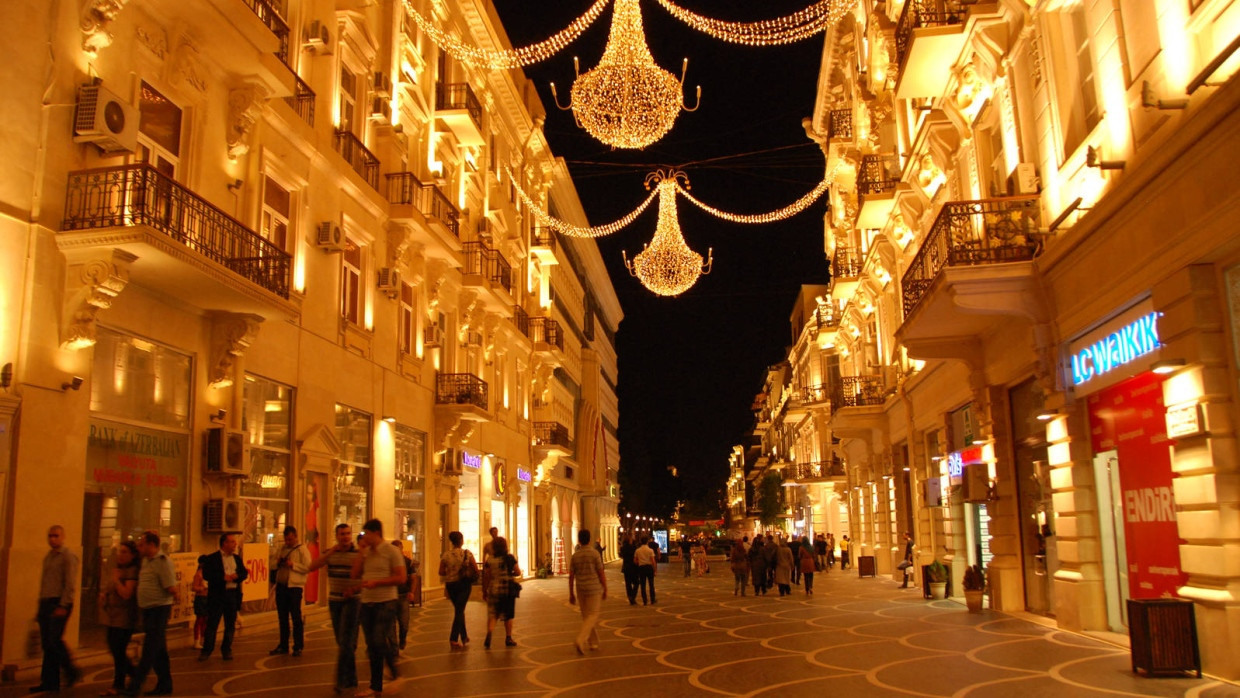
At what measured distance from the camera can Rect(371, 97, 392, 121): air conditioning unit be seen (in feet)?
76.1

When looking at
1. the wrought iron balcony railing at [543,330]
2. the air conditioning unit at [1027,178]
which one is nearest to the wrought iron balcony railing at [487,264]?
the wrought iron balcony railing at [543,330]

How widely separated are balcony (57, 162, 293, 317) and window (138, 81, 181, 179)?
0.77m

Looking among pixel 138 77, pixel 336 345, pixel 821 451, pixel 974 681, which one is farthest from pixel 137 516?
pixel 821 451

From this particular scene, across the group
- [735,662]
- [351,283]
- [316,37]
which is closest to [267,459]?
[351,283]

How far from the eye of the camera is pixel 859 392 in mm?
31531

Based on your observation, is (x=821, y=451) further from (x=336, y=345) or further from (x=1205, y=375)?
(x=1205, y=375)

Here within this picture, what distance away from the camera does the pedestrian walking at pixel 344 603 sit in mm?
9984

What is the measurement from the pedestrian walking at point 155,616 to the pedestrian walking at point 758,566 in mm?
18237

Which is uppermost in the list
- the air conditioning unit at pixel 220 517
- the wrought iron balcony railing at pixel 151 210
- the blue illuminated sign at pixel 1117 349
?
the wrought iron balcony railing at pixel 151 210

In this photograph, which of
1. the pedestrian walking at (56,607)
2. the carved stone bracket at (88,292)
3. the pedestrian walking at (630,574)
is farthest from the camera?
the pedestrian walking at (630,574)

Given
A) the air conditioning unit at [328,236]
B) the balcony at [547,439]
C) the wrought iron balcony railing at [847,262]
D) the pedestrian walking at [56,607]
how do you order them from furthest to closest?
1. the balcony at [547,439]
2. the wrought iron balcony railing at [847,262]
3. the air conditioning unit at [328,236]
4. the pedestrian walking at [56,607]

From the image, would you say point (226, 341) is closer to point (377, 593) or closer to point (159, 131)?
point (159, 131)

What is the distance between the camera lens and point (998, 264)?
14.2 m

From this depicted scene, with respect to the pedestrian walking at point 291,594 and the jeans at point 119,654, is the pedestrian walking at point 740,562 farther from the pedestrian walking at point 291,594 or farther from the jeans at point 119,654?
the jeans at point 119,654
